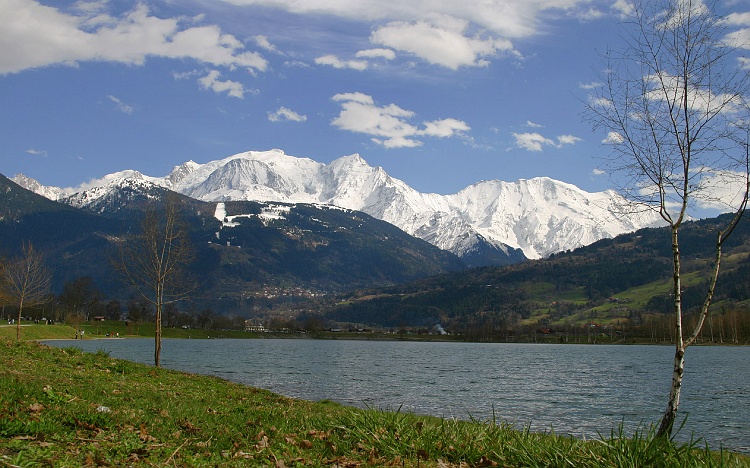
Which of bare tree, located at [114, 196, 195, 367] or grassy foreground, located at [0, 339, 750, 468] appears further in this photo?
bare tree, located at [114, 196, 195, 367]

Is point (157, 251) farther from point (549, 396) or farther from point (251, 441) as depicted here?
point (549, 396)

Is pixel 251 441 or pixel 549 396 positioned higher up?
pixel 251 441

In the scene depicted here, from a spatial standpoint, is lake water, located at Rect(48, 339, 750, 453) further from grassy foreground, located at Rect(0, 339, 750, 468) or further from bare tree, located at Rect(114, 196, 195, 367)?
bare tree, located at Rect(114, 196, 195, 367)

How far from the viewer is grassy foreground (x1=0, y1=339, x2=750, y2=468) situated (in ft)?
37.4

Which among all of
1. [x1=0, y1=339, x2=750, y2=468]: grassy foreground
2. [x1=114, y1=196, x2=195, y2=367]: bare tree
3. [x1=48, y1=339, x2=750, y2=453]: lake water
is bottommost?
[x1=48, y1=339, x2=750, y2=453]: lake water

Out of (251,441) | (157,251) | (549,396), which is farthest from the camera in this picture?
(549,396)

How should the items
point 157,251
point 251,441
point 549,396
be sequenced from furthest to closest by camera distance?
point 549,396
point 157,251
point 251,441

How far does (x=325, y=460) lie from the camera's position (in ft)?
39.9

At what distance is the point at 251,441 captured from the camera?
13.4 meters

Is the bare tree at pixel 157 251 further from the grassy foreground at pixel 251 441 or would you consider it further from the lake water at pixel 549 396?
the grassy foreground at pixel 251 441

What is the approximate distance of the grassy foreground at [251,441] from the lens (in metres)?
11.4

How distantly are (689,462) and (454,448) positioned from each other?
4559mm

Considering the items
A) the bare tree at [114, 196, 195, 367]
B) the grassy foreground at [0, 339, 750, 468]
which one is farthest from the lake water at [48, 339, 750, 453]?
the bare tree at [114, 196, 195, 367]

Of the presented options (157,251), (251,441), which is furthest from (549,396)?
(251,441)
